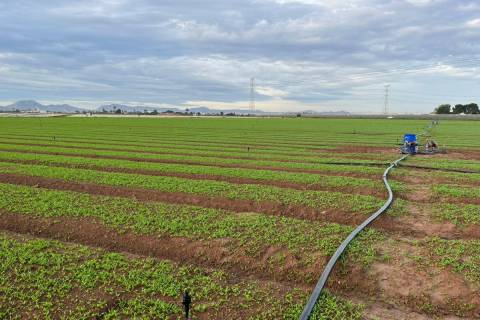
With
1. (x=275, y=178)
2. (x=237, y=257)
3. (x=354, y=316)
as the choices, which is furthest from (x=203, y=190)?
(x=354, y=316)

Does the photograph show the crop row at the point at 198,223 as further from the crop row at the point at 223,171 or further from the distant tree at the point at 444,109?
the distant tree at the point at 444,109

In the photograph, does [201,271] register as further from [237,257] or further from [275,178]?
[275,178]

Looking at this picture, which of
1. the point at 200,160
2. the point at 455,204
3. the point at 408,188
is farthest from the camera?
the point at 200,160

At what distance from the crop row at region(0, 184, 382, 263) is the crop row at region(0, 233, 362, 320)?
63.0 inches

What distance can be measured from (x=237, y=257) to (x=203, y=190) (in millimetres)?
5742

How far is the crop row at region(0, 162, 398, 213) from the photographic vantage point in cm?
1207

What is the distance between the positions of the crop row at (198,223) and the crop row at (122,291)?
1.60m

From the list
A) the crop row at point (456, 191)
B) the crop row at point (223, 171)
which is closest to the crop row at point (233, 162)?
the crop row at point (223, 171)

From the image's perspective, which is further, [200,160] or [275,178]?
[200,160]

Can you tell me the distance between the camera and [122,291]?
670 centimetres

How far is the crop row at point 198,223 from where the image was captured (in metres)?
8.68

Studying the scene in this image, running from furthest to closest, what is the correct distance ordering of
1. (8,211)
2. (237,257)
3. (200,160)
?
(200,160) → (8,211) → (237,257)

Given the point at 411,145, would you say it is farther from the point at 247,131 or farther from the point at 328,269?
the point at 247,131

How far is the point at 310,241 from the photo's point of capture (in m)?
8.80
